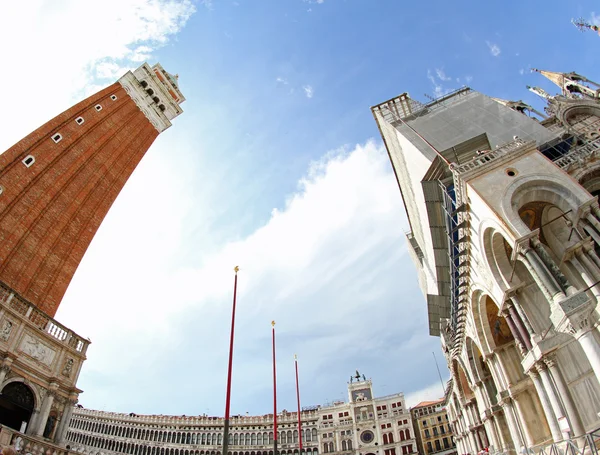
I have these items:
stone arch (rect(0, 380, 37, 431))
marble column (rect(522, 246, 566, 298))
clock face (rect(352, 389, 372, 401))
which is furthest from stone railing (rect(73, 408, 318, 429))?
marble column (rect(522, 246, 566, 298))

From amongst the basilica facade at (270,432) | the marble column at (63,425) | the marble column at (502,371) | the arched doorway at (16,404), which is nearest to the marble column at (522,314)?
the marble column at (502,371)

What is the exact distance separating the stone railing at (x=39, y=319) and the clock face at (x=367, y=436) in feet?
181

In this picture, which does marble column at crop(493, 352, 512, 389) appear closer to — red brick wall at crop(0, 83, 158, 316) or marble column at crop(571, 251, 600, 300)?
marble column at crop(571, 251, 600, 300)

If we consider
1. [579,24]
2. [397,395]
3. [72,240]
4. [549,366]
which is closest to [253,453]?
[397,395]

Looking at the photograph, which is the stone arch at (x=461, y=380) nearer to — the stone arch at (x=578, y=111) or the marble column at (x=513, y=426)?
the marble column at (x=513, y=426)

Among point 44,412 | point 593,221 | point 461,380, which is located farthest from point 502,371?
point 44,412

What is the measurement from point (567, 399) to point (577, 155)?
424 inches

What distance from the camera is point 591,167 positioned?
50.9 ft

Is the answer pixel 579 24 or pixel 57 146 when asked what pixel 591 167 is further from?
pixel 579 24

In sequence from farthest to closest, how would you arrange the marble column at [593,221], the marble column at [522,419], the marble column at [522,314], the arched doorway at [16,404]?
the arched doorway at [16,404], the marble column at [522,419], the marble column at [522,314], the marble column at [593,221]

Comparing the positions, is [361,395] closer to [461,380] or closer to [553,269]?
[461,380]

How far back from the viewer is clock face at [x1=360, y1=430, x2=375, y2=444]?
6134 centimetres

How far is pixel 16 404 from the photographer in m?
17.4

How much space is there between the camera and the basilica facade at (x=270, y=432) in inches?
2406
